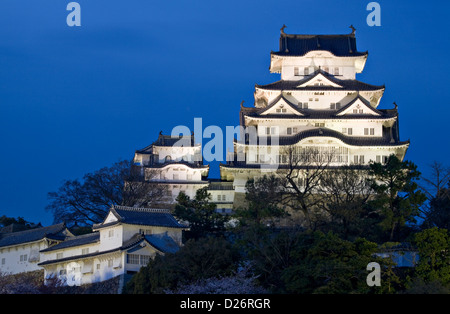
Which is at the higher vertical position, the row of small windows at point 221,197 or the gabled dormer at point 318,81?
the gabled dormer at point 318,81

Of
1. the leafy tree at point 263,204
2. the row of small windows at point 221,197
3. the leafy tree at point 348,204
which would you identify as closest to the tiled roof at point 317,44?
the row of small windows at point 221,197

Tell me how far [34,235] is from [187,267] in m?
17.6

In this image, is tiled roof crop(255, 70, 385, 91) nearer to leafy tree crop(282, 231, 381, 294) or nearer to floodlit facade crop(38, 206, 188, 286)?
floodlit facade crop(38, 206, 188, 286)

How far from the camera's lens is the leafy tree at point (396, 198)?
4584 cm

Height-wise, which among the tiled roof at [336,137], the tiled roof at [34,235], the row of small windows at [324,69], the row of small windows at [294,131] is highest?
the row of small windows at [324,69]

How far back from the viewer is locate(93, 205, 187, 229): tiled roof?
1859 inches

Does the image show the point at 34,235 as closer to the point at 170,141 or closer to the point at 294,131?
the point at 294,131

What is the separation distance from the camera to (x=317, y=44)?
66.9 m

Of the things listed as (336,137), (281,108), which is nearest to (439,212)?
(336,137)

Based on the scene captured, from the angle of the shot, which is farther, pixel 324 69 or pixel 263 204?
pixel 324 69

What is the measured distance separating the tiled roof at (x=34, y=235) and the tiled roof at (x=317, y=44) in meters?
23.8

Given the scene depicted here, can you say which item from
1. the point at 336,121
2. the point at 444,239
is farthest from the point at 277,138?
the point at 444,239

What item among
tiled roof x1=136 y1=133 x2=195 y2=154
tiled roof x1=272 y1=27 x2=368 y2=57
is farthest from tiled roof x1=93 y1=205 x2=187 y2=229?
tiled roof x1=136 y1=133 x2=195 y2=154

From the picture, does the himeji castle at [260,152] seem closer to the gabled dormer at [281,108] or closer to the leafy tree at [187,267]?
the gabled dormer at [281,108]
